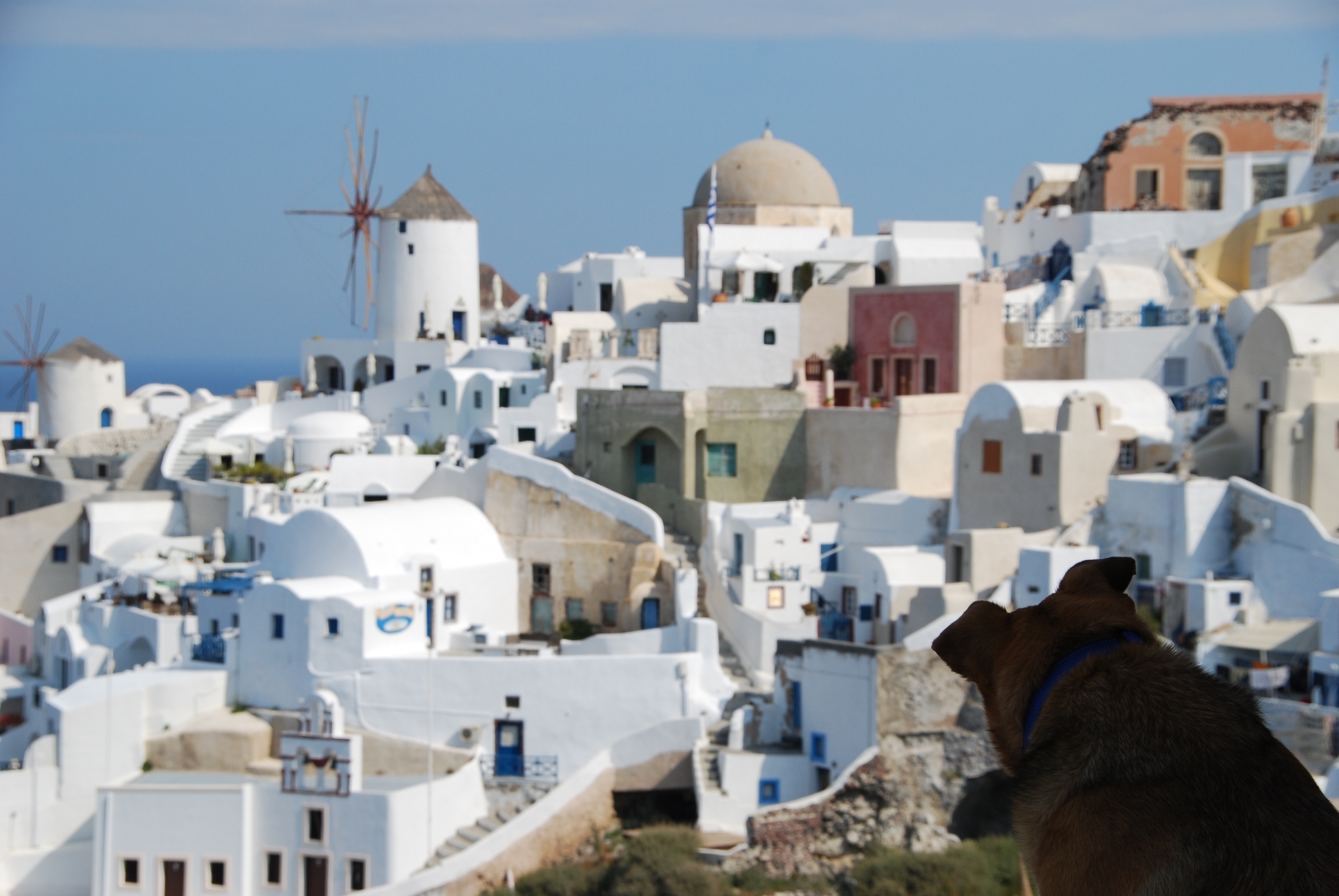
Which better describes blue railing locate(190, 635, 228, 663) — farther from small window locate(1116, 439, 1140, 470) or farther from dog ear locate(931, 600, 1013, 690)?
dog ear locate(931, 600, 1013, 690)

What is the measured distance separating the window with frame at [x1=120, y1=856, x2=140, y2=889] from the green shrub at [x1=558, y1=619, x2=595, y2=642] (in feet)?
25.9

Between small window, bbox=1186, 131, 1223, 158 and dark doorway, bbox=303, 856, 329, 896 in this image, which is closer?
dark doorway, bbox=303, 856, 329, 896

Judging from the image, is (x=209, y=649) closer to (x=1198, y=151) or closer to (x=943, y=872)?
(x=943, y=872)

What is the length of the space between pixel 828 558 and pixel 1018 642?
24.7 m

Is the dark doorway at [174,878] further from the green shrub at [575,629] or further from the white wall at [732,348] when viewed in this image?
the white wall at [732,348]

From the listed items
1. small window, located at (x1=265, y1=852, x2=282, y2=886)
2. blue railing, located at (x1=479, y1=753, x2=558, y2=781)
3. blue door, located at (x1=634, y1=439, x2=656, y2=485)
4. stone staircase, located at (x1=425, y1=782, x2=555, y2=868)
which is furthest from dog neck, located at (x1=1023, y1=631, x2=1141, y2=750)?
blue door, located at (x1=634, y1=439, x2=656, y2=485)

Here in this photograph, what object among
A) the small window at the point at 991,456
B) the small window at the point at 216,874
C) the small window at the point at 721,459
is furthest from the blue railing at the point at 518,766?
the small window at the point at 991,456

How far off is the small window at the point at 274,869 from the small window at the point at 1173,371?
56.2ft

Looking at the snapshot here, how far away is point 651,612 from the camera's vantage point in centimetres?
2641

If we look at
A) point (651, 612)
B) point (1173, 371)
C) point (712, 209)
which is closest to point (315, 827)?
point (651, 612)

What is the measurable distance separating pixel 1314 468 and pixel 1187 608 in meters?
2.88

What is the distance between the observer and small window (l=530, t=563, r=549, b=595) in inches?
1086

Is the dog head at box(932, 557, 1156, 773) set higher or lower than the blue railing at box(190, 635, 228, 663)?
higher

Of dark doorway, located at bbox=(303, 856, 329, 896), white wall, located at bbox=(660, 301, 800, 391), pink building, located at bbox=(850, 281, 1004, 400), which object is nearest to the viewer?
dark doorway, located at bbox=(303, 856, 329, 896)
